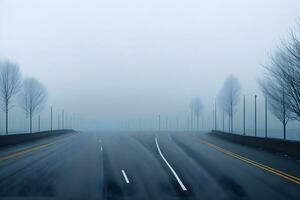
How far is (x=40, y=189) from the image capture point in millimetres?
13352

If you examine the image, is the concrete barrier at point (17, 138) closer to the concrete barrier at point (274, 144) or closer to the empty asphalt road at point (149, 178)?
the empty asphalt road at point (149, 178)

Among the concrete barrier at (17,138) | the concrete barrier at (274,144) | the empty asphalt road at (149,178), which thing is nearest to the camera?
the empty asphalt road at (149,178)

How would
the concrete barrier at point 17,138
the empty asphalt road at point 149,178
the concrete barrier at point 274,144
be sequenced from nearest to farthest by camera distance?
the empty asphalt road at point 149,178 → the concrete barrier at point 274,144 → the concrete barrier at point 17,138

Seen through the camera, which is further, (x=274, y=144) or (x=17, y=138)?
(x=17, y=138)

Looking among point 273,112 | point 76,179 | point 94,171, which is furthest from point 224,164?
point 273,112

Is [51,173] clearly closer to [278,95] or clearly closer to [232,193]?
[232,193]

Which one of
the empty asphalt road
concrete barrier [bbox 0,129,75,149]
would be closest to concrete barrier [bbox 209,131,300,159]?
the empty asphalt road

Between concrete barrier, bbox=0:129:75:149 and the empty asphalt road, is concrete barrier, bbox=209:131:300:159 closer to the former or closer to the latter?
the empty asphalt road

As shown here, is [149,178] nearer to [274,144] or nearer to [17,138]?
[274,144]

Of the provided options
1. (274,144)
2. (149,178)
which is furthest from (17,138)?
(149,178)

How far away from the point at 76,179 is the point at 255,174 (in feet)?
21.6

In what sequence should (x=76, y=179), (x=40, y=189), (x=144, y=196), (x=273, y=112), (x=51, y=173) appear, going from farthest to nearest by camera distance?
(x=273, y=112), (x=51, y=173), (x=76, y=179), (x=40, y=189), (x=144, y=196)

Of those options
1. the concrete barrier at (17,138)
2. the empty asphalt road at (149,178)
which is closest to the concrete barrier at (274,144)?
the empty asphalt road at (149,178)

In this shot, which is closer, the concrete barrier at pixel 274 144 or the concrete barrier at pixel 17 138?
the concrete barrier at pixel 274 144
